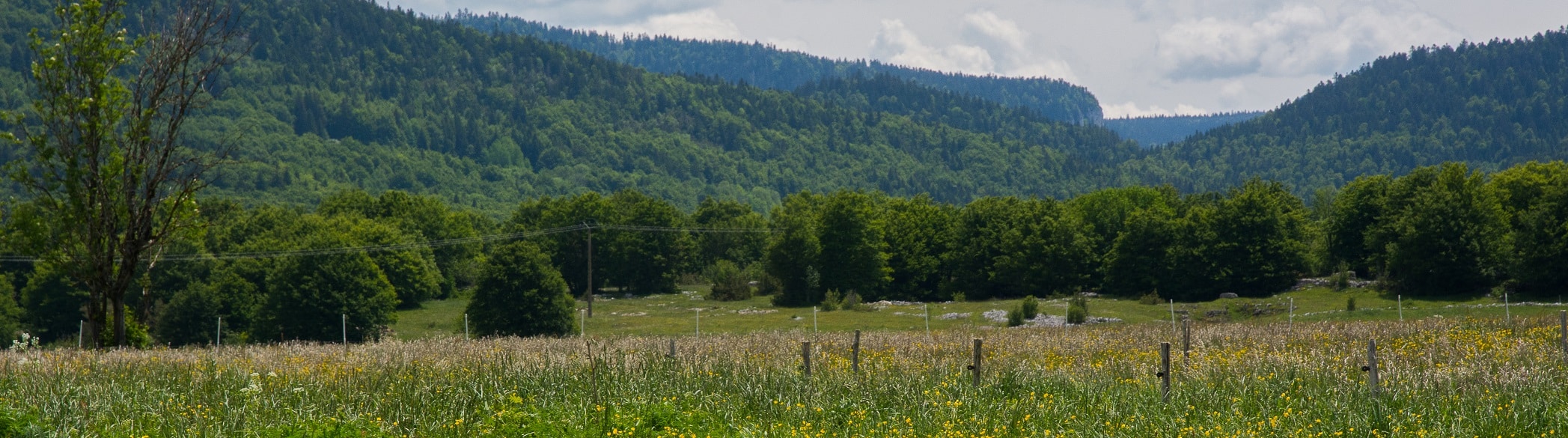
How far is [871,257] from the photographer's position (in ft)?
281

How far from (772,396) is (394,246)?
241 feet

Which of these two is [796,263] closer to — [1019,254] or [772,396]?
[1019,254]

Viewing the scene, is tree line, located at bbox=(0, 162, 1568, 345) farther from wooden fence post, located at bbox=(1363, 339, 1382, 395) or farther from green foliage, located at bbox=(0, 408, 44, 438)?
wooden fence post, located at bbox=(1363, 339, 1382, 395)

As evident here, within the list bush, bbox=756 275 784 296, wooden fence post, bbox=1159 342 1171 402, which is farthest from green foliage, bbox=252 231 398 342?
wooden fence post, bbox=1159 342 1171 402

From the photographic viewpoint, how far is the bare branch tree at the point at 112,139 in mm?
21891

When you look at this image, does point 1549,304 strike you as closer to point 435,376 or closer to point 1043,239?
point 1043,239

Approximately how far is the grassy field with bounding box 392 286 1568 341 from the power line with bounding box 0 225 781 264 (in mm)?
5754

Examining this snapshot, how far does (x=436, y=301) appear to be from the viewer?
90.6 m

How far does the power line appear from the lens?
69250 mm

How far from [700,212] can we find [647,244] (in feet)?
58.4

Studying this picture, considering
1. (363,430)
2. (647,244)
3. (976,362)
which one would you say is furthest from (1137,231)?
(363,430)

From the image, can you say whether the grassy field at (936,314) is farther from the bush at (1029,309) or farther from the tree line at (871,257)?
the tree line at (871,257)

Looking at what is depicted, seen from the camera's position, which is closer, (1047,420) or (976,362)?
(1047,420)

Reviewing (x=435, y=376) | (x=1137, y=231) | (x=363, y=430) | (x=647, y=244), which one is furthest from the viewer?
(x=647, y=244)
